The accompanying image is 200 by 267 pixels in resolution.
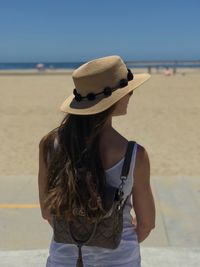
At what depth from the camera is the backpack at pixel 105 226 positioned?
5.98 ft

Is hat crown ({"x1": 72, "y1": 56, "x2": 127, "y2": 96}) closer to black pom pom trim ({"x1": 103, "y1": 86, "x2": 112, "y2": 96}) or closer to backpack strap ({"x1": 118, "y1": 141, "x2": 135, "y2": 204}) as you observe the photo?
black pom pom trim ({"x1": 103, "y1": 86, "x2": 112, "y2": 96})

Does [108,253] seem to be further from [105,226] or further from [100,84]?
[100,84]

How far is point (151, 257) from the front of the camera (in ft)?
12.4

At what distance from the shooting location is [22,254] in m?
3.86

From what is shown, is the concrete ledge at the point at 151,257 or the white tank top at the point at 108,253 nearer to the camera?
the white tank top at the point at 108,253

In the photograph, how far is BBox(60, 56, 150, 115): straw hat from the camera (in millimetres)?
1843

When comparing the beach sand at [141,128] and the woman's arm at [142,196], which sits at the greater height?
the woman's arm at [142,196]

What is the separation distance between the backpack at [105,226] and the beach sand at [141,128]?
16.6ft

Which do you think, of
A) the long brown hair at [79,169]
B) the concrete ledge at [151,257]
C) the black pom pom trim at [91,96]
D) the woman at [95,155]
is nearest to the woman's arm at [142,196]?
the woman at [95,155]

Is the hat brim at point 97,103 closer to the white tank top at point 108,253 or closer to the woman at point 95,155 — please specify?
the woman at point 95,155

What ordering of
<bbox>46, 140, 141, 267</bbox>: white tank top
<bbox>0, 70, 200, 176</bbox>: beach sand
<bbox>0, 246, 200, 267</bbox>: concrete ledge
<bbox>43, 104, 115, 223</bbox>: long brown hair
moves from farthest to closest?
<bbox>0, 70, 200, 176</bbox>: beach sand, <bbox>0, 246, 200, 267</bbox>: concrete ledge, <bbox>46, 140, 141, 267</bbox>: white tank top, <bbox>43, 104, 115, 223</bbox>: long brown hair

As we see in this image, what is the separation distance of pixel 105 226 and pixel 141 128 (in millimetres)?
9420

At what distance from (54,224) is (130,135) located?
8.35 metres

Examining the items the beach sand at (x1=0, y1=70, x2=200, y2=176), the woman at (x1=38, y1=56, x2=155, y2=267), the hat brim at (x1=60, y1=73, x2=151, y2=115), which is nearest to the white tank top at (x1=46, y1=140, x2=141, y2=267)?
the woman at (x1=38, y1=56, x2=155, y2=267)
